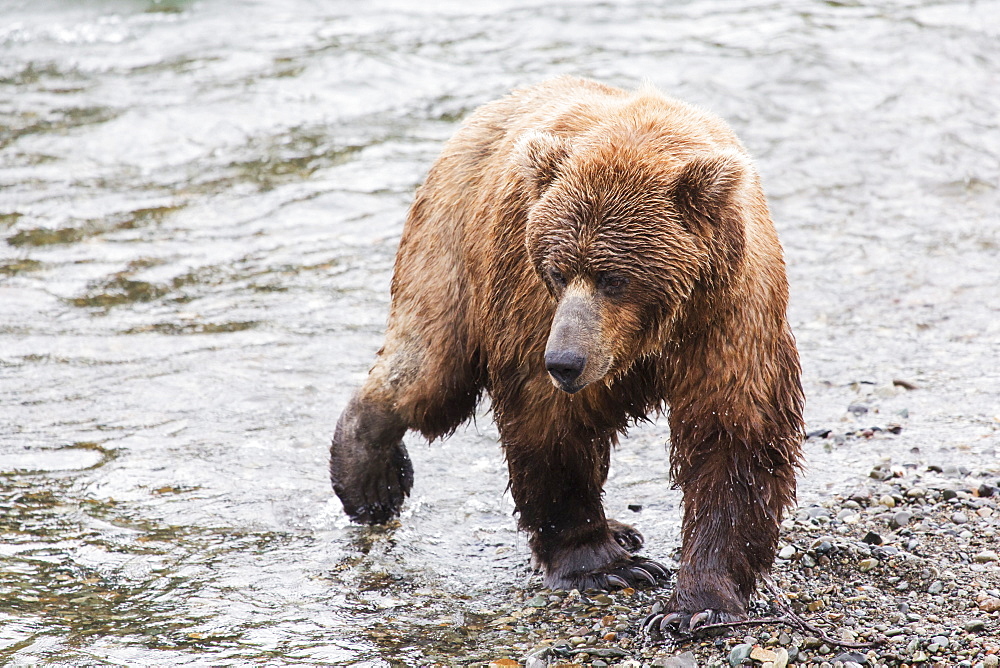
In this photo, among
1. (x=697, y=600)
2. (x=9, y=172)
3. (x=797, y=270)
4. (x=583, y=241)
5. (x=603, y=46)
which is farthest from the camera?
(x=603, y=46)

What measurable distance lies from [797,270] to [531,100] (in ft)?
16.5

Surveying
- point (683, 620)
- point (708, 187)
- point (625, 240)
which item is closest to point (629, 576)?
point (683, 620)

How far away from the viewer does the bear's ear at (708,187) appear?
4.53m

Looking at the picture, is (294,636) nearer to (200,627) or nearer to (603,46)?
(200,627)

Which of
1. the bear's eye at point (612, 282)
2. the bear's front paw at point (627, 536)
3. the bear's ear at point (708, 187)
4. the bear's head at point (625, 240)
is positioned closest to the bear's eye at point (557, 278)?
the bear's head at point (625, 240)

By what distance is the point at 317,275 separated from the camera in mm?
10406

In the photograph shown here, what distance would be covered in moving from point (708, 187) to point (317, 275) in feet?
20.7

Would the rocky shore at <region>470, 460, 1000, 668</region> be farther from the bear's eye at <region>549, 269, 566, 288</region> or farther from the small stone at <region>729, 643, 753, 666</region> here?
the bear's eye at <region>549, 269, 566, 288</region>

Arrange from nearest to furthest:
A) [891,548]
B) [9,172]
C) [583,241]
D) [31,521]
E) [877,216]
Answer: [583,241] → [891,548] → [31,521] → [877,216] → [9,172]

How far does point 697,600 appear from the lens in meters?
5.17

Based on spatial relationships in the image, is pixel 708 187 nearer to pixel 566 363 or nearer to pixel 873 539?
pixel 566 363

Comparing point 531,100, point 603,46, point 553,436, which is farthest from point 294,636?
point 603,46

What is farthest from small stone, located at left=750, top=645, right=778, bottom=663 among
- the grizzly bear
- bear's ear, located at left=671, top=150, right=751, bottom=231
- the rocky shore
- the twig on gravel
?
bear's ear, located at left=671, top=150, right=751, bottom=231

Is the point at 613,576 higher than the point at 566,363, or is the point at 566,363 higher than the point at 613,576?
the point at 566,363
